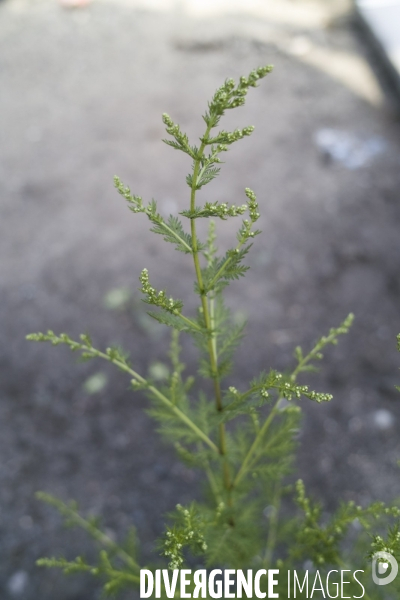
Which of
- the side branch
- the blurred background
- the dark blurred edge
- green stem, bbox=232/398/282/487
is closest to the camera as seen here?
the side branch

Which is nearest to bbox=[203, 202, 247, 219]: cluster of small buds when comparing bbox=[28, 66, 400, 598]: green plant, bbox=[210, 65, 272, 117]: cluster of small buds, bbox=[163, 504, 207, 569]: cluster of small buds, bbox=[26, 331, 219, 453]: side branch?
bbox=[28, 66, 400, 598]: green plant

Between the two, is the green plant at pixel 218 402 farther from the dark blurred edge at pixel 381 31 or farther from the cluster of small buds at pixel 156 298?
the dark blurred edge at pixel 381 31

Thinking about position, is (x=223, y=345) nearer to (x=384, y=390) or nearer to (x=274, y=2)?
(x=384, y=390)

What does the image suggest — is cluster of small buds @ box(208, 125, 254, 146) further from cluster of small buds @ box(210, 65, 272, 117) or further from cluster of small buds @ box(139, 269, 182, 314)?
cluster of small buds @ box(139, 269, 182, 314)

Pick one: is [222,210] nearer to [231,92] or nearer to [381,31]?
[231,92]

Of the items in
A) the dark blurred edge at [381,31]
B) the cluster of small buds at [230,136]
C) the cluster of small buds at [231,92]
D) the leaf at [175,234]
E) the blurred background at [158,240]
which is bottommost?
the leaf at [175,234]

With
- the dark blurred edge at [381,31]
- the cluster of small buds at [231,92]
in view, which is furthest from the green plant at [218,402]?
the dark blurred edge at [381,31]
